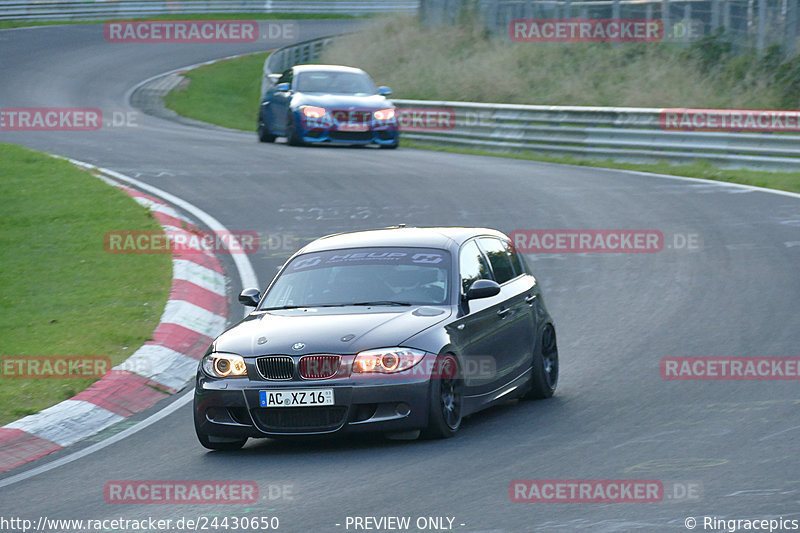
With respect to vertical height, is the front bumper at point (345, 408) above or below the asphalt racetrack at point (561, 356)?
above

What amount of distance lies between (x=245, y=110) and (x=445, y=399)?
3042cm

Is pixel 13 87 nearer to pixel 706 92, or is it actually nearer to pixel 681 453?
pixel 706 92

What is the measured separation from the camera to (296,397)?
8125 millimetres

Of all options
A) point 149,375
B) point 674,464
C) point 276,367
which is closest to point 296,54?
point 149,375

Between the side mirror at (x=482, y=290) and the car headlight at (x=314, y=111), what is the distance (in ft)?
55.4

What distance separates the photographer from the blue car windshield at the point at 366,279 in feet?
30.0

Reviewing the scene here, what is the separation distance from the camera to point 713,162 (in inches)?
877

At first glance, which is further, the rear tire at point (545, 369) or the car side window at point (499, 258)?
the car side window at point (499, 258)

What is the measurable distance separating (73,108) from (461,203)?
57.4 ft

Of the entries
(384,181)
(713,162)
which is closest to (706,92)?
(713,162)

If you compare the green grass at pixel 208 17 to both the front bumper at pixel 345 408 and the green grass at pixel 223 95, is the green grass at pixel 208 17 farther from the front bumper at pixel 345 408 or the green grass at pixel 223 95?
the front bumper at pixel 345 408

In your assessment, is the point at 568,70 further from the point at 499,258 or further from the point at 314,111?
the point at 499,258

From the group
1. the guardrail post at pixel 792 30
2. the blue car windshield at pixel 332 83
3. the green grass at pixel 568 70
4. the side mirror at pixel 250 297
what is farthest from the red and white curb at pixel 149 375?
the guardrail post at pixel 792 30

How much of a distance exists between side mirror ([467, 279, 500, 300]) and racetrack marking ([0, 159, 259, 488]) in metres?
2.45
